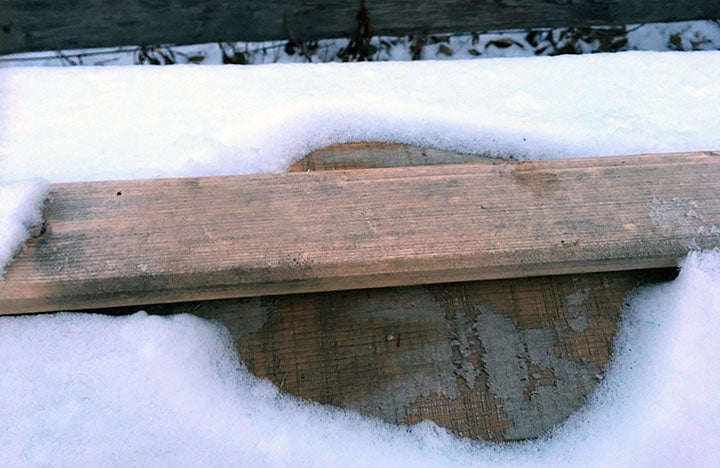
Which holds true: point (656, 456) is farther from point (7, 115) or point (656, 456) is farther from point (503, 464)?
point (7, 115)

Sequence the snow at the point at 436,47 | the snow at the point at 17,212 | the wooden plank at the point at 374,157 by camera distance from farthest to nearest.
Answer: the snow at the point at 436,47, the wooden plank at the point at 374,157, the snow at the point at 17,212

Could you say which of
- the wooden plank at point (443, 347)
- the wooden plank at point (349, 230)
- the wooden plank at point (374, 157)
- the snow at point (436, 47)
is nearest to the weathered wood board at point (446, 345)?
the wooden plank at point (443, 347)

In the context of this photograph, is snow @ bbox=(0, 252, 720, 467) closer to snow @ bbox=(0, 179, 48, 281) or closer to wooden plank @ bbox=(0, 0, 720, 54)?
snow @ bbox=(0, 179, 48, 281)

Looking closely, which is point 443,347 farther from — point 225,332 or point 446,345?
point 225,332

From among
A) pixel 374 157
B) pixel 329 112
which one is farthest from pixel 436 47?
pixel 374 157

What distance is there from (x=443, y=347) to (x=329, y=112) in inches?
33.8

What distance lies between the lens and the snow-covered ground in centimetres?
117

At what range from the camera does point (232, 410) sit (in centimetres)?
122

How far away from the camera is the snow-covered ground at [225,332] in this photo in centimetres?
117

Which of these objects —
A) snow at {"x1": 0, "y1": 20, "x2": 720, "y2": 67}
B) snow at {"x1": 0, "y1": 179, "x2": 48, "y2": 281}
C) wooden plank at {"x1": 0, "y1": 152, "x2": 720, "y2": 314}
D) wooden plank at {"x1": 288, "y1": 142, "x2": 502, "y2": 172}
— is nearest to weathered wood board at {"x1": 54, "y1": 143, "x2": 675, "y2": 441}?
wooden plank at {"x1": 0, "y1": 152, "x2": 720, "y2": 314}

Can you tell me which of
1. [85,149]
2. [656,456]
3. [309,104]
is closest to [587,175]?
[656,456]

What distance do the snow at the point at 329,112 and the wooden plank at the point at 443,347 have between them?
47cm

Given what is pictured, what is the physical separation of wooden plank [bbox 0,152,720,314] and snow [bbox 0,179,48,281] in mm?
26

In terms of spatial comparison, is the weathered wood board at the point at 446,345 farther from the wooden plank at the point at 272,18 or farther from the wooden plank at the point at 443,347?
the wooden plank at the point at 272,18
